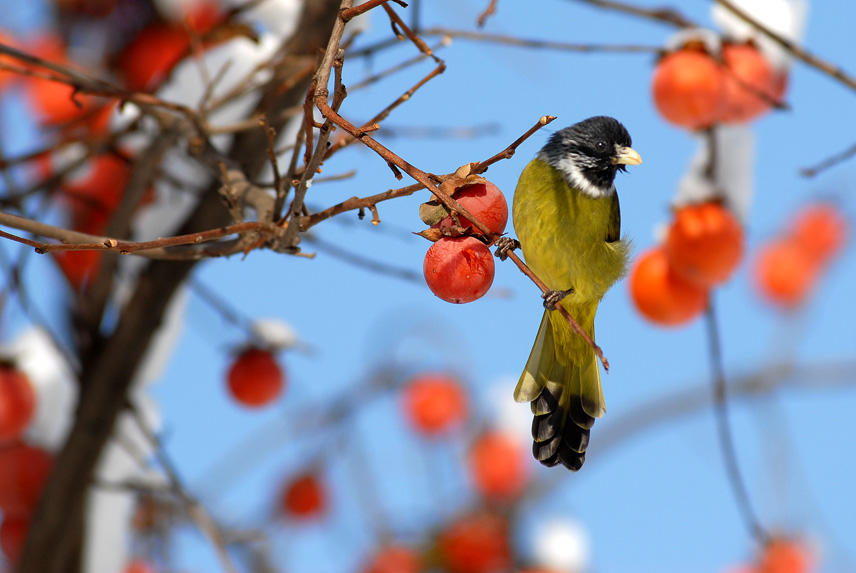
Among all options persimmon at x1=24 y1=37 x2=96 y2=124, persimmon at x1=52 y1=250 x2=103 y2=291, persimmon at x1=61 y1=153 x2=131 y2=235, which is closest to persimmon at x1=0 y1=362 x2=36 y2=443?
persimmon at x1=52 y1=250 x2=103 y2=291

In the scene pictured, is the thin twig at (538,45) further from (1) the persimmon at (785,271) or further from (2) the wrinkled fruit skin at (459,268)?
(1) the persimmon at (785,271)

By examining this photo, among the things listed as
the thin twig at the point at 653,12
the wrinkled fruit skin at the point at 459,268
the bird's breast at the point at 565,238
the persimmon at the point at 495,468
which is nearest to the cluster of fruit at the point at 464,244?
the wrinkled fruit skin at the point at 459,268

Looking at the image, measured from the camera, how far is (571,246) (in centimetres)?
140

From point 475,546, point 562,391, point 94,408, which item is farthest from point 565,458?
point 475,546

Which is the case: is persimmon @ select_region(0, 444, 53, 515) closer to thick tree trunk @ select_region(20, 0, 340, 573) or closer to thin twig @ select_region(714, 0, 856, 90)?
thick tree trunk @ select_region(20, 0, 340, 573)

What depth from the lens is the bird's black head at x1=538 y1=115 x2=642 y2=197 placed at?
1.28m

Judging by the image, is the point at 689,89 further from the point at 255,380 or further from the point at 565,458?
the point at 255,380

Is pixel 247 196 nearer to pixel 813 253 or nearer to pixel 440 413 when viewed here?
pixel 440 413

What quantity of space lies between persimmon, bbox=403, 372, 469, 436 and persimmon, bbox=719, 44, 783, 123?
2.03m

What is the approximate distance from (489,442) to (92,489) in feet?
6.25

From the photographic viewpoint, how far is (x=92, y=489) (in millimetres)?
2039

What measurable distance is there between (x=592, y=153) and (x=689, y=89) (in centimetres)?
56

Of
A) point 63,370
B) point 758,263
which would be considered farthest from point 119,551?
point 758,263

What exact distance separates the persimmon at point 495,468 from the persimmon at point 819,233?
76.4 inches
